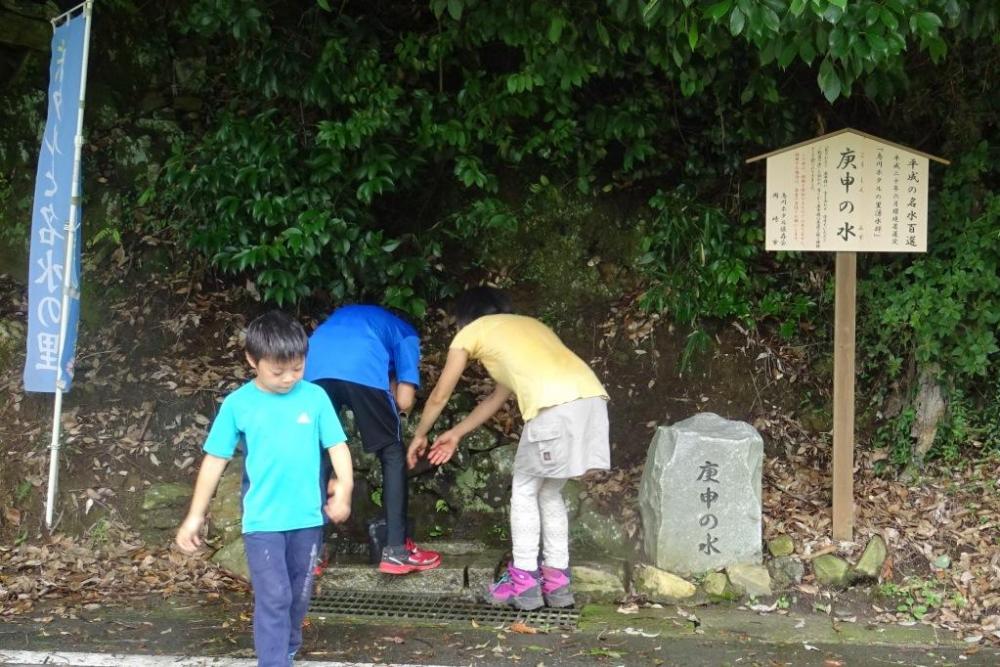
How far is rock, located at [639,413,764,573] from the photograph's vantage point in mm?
5191

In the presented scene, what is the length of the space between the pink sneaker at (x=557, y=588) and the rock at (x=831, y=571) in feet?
4.68

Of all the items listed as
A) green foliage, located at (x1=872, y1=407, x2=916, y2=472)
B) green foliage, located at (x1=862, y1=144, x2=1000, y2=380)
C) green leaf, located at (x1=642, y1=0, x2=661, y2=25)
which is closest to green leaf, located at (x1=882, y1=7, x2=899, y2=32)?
green leaf, located at (x1=642, y1=0, x2=661, y2=25)

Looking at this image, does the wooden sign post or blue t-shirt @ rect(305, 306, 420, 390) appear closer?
blue t-shirt @ rect(305, 306, 420, 390)

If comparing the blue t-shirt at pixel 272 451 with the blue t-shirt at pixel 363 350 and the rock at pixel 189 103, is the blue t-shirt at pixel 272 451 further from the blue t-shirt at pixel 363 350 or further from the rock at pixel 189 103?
the rock at pixel 189 103

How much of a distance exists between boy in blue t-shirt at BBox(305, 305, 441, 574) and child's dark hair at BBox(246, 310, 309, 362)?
1.25m

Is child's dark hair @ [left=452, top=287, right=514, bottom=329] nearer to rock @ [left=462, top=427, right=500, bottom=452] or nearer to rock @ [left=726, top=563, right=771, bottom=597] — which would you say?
rock @ [left=462, top=427, right=500, bottom=452]

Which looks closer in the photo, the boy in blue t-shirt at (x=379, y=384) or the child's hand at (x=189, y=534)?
the child's hand at (x=189, y=534)

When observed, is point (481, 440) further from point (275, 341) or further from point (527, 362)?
point (275, 341)

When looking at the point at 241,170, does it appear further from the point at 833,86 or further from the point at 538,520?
the point at 833,86

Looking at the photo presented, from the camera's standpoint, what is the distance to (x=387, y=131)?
20.8 feet

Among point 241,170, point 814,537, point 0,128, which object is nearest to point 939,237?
point 814,537

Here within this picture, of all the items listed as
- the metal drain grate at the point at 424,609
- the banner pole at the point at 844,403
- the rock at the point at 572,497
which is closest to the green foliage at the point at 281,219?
the rock at the point at 572,497

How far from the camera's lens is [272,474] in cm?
381

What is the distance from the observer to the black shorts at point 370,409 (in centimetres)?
514
